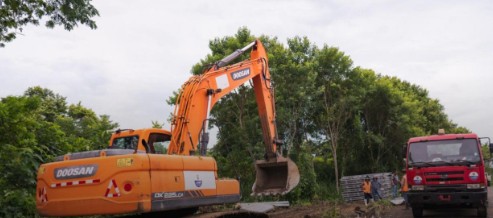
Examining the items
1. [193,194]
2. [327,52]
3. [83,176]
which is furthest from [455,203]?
[327,52]

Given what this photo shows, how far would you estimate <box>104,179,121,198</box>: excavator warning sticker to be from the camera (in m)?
6.86

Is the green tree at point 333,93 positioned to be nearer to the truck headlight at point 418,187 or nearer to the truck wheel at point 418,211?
the truck wheel at point 418,211

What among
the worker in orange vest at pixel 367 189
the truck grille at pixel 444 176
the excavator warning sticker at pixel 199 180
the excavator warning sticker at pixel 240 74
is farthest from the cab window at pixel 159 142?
the worker in orange vest at pixel 367 189

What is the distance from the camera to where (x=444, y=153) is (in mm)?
12633

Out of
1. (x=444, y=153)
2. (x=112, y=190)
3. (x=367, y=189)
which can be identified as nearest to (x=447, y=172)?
(x=444, y=153)

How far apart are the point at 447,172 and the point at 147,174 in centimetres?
849

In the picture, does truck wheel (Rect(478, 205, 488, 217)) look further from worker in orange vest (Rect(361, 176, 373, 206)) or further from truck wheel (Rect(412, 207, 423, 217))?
worker in orange vest (Rect(361, 176, 373, 206))

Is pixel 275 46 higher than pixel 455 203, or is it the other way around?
pixel 275 46

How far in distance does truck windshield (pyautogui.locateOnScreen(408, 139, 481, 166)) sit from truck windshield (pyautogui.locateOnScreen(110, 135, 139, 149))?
24.5ft

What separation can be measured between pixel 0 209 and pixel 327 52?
70.4ft

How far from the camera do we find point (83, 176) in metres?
7.11

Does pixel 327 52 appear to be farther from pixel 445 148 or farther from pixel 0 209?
pixel 0 209

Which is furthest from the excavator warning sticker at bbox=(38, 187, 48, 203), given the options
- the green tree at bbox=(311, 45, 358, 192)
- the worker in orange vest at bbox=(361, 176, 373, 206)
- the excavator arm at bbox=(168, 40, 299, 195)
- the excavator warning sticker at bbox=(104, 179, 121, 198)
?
the green tree at bbox=(311, 45, 358, 192)

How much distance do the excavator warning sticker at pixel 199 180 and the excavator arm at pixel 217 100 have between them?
121 centimetres
